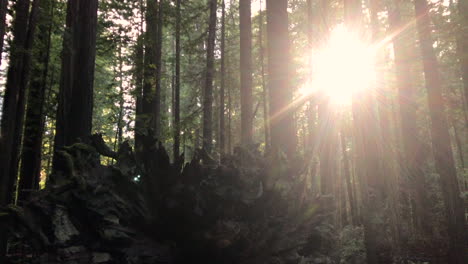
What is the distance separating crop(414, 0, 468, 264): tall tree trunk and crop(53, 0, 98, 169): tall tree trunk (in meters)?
9.26

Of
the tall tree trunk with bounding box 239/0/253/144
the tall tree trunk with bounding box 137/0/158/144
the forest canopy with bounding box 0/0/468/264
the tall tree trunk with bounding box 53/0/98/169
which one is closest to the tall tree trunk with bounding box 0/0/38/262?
the forest canopy with bounding box 0/0/468/264

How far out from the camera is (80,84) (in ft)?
20.8

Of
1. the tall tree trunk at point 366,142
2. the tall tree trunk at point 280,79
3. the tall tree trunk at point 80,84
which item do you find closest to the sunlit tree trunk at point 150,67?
the tall tree trunk at point 80,84

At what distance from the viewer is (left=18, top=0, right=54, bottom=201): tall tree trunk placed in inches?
439

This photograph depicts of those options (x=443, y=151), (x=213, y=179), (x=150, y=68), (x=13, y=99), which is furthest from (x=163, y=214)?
(x=150, y=68)

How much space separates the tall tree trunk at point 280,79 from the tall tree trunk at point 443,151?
471 cm

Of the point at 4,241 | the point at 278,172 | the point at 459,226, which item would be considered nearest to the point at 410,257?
the point at 459,226

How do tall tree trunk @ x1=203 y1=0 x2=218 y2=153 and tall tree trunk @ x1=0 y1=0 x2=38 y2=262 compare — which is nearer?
tall tree trunk @ x1=0 y1=0 x2=38 y2=262

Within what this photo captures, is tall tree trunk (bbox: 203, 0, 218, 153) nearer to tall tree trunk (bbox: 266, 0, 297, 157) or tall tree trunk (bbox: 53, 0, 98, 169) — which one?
tall tree trunk (bbox: 266, 0, 297, 157)

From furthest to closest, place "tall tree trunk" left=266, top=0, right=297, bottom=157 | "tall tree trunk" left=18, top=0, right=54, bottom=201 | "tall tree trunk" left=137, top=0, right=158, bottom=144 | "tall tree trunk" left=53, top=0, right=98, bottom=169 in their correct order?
"tall tree trunk" left=137, top=0, right=158, bottom=144, "tall tree trunk" left=18, top=0, right=54, bottom=201, "tall tree trunk" left=266, top=0, right=297, bottom=157, "tall tree trunk" left=53, top=0, right=98, bottom=169

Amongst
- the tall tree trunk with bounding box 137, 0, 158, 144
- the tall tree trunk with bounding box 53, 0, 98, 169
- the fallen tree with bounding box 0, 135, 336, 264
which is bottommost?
the fallen tree with bounding box 0, 135, 336, 264

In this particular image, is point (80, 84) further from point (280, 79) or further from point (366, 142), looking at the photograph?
point (366, 142)

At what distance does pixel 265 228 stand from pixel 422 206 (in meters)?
9.53

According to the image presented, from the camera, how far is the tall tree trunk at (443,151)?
28.8ft
